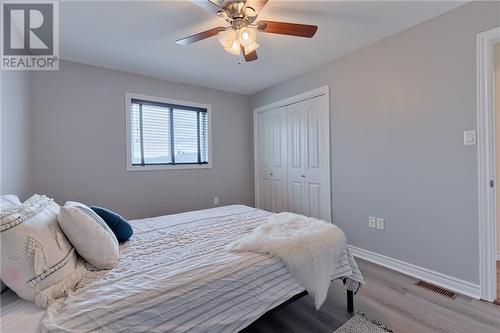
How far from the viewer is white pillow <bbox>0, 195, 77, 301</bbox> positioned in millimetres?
959

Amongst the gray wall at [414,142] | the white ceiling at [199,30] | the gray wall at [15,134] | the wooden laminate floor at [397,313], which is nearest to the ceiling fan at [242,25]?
the white ceiling at [199,30]

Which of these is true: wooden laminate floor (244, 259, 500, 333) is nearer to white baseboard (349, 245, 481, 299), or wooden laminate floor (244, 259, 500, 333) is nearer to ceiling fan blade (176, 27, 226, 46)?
white baseboard (349, 245, 481, 299)

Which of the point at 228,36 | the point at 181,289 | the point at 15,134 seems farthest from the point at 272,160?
the point at 15,134

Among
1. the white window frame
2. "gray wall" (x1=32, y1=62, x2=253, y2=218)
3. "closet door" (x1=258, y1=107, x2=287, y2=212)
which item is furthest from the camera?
"closet door" (x1=258, y1=107, x2=287, y2=212)

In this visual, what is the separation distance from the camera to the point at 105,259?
1.28 m

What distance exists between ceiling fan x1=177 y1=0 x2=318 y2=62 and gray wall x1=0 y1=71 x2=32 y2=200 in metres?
1.65

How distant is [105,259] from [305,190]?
2.72 meters

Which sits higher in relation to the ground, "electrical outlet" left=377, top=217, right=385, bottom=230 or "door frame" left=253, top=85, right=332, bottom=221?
"door frame" left=253, top=85, right=332, bottom=221

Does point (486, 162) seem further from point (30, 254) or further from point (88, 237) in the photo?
point (30, 254)

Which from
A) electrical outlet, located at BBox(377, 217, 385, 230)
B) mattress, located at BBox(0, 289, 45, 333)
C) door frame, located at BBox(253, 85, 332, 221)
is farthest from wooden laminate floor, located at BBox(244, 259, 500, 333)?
door frame, located at BBox(253, 85, 332, 221)

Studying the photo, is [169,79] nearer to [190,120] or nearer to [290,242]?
[190,120]

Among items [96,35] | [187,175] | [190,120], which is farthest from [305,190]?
[96,35]

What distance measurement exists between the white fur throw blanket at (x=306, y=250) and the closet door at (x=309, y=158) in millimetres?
1562

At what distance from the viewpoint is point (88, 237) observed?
1.24 metres
